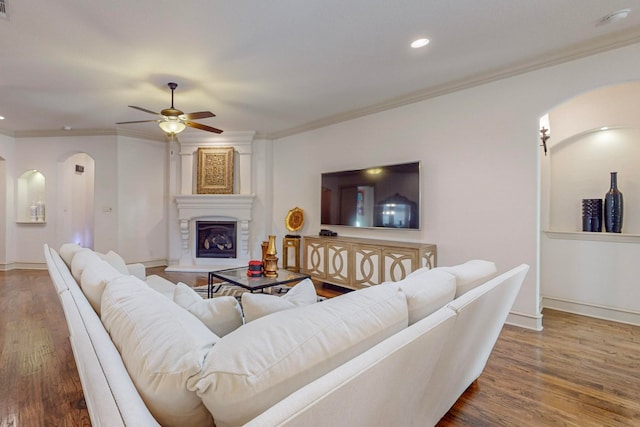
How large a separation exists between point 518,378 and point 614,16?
275cm

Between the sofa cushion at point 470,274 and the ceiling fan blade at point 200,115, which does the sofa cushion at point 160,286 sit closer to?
the ceiling fan blade at point 200,115

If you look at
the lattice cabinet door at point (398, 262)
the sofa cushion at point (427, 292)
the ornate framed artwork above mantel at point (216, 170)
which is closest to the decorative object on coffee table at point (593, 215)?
the lattice cabinet door at point (398, 262)

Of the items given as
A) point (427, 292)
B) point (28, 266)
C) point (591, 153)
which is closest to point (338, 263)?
point (427, 292)

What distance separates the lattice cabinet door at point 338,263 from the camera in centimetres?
400

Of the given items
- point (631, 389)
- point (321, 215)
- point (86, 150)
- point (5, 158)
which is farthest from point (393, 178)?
point (5, 158)

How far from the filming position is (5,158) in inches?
217

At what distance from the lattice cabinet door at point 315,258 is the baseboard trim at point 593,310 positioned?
2658 millimetres

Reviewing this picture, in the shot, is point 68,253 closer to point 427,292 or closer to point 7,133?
point 427,292

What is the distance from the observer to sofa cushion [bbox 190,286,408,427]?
68cm

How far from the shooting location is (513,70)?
309 cm

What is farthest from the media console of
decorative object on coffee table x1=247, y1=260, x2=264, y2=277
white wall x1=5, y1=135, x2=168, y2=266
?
white wall x1=5, y1=135, x2=168, y2=266

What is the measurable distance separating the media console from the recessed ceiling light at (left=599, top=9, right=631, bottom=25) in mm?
2376

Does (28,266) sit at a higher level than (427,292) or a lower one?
lower

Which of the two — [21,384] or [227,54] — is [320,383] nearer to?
[21,384]
